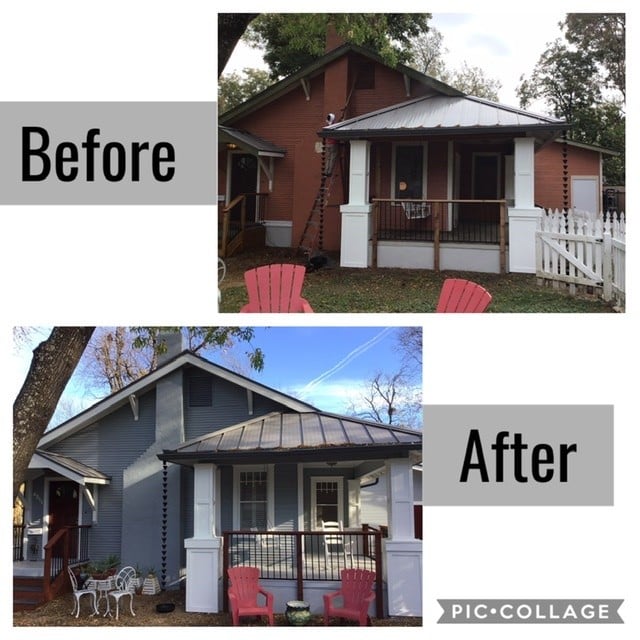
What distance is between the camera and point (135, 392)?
7152 mm

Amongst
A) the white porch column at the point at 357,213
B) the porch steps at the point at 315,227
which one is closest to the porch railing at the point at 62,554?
the porch steps at the point at 315,227

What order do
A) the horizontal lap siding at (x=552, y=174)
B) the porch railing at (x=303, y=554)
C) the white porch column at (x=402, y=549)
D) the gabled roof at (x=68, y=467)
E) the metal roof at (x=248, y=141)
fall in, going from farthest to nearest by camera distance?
1. the metal roof at (x=248, y=141)
2. the horizontal lap siding at (x=552, y=174)
3. the gabled roof at (x=68, y=467)
4. the porch railing at (x=303, y=554)
5. the white porch column at (x=402, y=549)

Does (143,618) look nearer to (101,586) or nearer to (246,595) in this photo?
(101,586)

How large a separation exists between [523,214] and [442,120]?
1.34m

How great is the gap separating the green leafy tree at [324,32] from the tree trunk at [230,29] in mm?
106

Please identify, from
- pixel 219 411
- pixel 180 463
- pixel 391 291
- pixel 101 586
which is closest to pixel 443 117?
pixel 391 291

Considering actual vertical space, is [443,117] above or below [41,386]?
above

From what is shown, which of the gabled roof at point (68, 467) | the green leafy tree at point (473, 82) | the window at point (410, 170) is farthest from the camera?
the window at point (410, 170)

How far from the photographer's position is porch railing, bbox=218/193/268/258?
22.7 ft

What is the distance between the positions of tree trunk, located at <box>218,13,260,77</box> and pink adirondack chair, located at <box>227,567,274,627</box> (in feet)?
13.4

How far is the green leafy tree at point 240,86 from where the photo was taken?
22.7 ft

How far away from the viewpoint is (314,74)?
8.44m

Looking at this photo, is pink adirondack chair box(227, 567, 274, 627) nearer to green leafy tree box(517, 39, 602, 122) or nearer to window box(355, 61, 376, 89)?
green leafy tree box(517, 39, 602, 122)

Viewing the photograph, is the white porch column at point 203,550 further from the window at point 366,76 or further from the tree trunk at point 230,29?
the window at point 366,76
